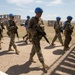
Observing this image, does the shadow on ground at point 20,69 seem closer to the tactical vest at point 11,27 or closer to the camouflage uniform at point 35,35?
the camouflage uniform at point 35,35

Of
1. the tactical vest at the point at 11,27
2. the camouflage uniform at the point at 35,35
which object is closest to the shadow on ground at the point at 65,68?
the camouflage uniform at the point at 35,35

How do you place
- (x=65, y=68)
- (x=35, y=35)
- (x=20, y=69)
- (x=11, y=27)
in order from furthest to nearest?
(x=11, y=27)
(x=65, y=68)
(x=20, y=69)
(x=35, y=35)

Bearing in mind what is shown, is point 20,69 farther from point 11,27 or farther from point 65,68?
point 11,27

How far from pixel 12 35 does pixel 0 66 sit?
2.24m

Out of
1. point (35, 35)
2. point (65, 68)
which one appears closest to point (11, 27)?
point (35, 35)

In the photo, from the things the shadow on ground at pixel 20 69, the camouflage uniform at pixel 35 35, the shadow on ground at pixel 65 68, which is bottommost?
the shadow on ground at pixel 65 68

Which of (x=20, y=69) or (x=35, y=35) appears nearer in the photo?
(x=35, y=35)

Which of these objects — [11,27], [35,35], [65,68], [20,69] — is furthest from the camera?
[11,27]

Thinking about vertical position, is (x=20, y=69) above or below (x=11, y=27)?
below

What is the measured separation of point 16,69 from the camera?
6.82 metres

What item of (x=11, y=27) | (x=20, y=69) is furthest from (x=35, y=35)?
(x=11, y=27)

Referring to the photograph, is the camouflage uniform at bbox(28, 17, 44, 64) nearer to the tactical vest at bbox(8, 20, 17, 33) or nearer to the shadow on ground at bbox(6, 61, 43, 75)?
the shadow on ground at bbox(6, 61, 43, 75)

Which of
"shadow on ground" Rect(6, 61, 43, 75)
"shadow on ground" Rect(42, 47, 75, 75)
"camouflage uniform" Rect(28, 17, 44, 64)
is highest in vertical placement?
"camouflage uniform" Rect(28, 17, 44, 64)

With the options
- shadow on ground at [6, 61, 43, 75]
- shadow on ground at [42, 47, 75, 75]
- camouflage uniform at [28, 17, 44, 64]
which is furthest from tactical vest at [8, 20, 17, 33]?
shadow on ground at [42, 47, 75, 75]
